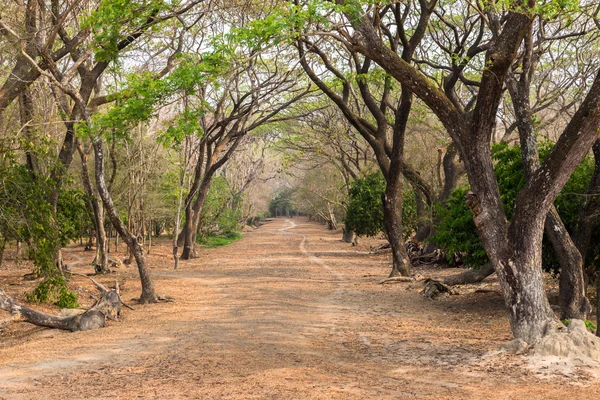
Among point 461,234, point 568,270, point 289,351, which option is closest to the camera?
point 289,351

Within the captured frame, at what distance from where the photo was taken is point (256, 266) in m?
24.1

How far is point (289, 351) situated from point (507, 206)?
18.4 feet

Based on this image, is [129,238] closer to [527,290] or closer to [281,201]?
[527,290]

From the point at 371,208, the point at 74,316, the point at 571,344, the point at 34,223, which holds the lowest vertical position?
the point at 74,316

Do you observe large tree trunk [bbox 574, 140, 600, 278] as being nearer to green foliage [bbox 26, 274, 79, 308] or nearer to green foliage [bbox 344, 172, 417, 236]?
green foliage [bbox 26, 274, 79, 308]

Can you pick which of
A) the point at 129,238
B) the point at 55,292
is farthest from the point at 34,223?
the point at 129,238

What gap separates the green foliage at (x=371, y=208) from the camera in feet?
95.2

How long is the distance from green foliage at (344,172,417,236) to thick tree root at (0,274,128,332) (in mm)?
17866

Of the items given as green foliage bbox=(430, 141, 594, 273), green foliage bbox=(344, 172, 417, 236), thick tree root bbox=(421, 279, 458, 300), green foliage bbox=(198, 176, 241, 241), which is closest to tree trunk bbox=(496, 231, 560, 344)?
green foliage bbox=(430, 141, 594, 273)

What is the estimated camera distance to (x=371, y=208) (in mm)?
29266

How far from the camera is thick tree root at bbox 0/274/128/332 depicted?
11.0 m

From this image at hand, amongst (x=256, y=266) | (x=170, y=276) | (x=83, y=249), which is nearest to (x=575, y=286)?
(x=170, y=276)

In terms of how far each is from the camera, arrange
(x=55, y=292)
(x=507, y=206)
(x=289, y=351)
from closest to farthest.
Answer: (x=289, y=351), (x=507, y=206), (x=55, y=292)

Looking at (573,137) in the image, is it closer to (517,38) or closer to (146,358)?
(517,38)
